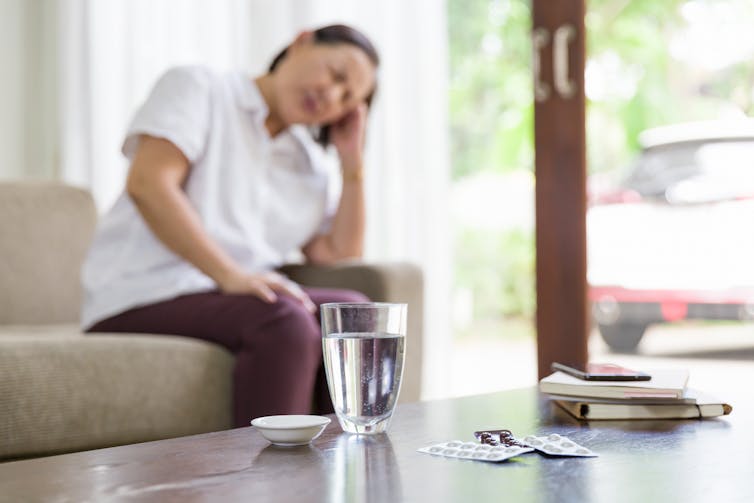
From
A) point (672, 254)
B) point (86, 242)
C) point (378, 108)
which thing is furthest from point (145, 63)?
point (672, 254)

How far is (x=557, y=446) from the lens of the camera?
896 millimetres

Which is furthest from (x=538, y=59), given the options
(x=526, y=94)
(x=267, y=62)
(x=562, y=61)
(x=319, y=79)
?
(x=267, y=62)

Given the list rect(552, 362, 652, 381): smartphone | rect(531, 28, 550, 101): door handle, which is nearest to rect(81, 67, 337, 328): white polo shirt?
rect(531, 28, 550, 101): door handle

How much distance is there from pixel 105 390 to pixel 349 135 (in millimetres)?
974

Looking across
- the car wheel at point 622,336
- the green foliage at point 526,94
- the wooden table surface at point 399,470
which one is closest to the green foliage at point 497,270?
the green foliage at point 526,94

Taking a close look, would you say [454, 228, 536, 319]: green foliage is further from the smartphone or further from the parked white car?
the smartphone

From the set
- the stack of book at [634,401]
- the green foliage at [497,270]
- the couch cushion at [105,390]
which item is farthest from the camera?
the green foliage at [497,270]

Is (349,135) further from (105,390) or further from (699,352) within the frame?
(699,352)

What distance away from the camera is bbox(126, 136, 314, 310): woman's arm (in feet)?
6.00

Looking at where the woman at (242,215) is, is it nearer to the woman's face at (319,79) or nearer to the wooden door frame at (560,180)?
the woman's face at (319,79)

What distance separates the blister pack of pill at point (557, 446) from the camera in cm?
88

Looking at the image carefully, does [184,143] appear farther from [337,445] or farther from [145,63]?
[145,63]

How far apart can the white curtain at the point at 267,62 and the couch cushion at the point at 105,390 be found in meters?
1.29

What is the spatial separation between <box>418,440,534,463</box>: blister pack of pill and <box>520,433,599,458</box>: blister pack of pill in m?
0.01
